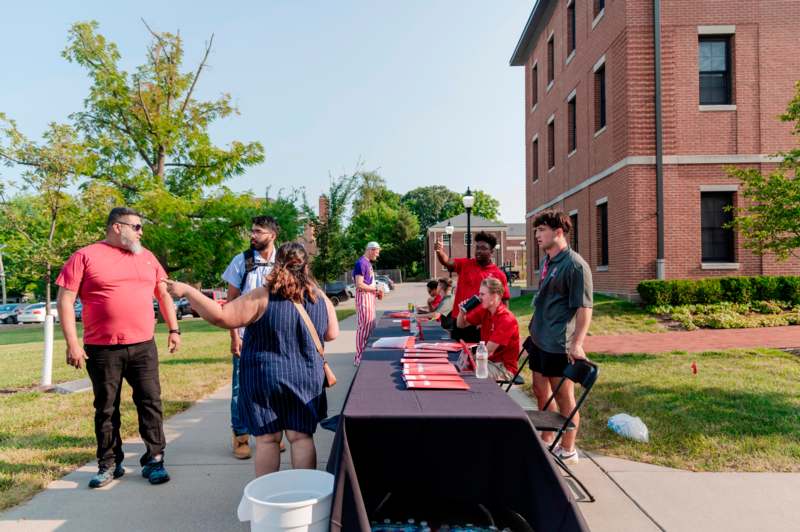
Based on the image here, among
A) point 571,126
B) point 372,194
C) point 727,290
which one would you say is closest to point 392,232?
point 372,194

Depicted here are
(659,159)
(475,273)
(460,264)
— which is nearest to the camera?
(475,273)

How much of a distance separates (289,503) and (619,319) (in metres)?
12.0

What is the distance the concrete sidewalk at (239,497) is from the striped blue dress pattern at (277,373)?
818 mm

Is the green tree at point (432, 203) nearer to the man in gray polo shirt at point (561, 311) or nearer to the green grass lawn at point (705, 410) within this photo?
the green grass lawn at point (705, 410)

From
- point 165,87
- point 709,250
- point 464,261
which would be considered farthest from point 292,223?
point 464,261

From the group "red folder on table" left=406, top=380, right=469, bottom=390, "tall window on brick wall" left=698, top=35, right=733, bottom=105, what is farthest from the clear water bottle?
"tall window on brick wall" left=698, top=35, right=733, bottom=105

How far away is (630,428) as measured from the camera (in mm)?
4918

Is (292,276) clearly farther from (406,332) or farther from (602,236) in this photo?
(602,236)

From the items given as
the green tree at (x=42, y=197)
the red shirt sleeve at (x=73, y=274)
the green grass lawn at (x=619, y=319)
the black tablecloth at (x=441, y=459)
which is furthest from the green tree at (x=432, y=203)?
the black tablecloth at (x=441, y=459)

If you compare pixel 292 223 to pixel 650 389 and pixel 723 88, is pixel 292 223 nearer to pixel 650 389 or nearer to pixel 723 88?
pixel 723 88

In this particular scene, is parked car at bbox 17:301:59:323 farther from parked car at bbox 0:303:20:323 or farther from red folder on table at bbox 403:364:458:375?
red folder on table at bbox 403:364:458:375

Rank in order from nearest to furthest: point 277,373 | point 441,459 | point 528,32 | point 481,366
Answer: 1. point 441,459
2. point 277,373
3. point 481,366
4. point 528,32

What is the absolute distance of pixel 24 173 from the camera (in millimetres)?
9758

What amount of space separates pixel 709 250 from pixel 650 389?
10339 mm
